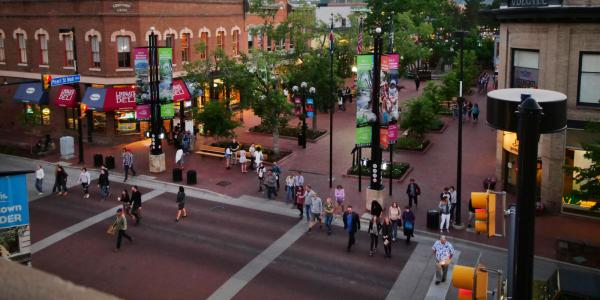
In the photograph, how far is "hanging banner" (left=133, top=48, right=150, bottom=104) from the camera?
110 ft

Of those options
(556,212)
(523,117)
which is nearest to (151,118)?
(556,212)

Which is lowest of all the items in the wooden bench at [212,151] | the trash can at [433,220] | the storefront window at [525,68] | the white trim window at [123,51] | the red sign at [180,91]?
the trash can at [433,220]

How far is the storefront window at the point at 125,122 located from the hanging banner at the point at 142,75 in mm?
7930

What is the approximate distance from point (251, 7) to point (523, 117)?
43.8m

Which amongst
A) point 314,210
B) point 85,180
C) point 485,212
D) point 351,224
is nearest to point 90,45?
point 85,180

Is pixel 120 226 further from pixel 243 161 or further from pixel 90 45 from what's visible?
pixel 90 45

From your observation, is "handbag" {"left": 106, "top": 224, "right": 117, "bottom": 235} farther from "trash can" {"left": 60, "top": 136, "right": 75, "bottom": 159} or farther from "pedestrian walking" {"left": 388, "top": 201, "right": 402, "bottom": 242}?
"trash can" {"left": 60, "top": 136, "right": 75, "bottom": 159}

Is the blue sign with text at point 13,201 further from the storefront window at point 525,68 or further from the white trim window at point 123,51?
the white trim window at point 123,51

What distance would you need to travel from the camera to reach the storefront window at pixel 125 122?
41.2m

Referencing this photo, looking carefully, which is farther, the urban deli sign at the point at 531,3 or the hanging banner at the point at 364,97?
the urban deli sign at the point at 531,3

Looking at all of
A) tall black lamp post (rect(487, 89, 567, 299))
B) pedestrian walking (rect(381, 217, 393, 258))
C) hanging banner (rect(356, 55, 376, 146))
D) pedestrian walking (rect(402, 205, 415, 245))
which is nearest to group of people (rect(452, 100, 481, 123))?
hanging banner (rect(356, 55, 376, 146))

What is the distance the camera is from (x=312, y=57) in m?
42.7

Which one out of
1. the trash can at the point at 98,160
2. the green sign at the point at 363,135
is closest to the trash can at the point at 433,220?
the green sign at the point at 363,135

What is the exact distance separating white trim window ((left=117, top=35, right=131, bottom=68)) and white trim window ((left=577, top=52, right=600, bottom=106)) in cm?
2851
